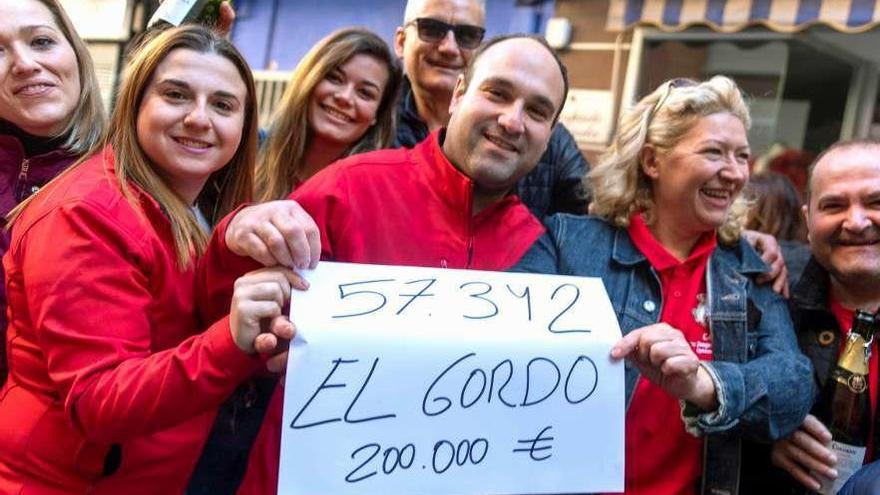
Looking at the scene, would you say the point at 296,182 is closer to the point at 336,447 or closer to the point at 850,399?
the point at 336,447

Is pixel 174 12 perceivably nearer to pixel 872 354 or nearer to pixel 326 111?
pixel 326 111

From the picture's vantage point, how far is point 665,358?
1606 mm

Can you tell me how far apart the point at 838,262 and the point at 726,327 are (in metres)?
0.47

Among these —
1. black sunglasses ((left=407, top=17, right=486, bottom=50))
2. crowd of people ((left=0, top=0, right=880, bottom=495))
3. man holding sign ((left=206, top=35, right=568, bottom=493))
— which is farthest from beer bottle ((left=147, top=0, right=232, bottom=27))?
black sunglasses ((left=407, top=17, right=486, bottom=50))

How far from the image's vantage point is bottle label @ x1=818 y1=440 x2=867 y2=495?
1966mm

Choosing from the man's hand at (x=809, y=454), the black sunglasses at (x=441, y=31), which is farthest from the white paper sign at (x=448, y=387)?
the black sunglasses at (x=441, y=31)

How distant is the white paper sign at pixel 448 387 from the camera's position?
1.46m

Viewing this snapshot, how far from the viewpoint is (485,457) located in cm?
157

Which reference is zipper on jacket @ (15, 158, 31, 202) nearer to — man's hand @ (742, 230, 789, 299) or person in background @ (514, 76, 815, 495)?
person in background @ (514, 76, 815, 495)

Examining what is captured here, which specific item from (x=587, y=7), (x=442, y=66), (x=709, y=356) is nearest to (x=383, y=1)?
(x=587, y=7)

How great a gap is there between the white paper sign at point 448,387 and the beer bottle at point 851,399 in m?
0.81

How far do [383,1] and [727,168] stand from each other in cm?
653

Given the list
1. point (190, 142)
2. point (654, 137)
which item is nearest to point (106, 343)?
point (190, 142)

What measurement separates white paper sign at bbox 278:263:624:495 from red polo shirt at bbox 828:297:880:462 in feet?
2.86
